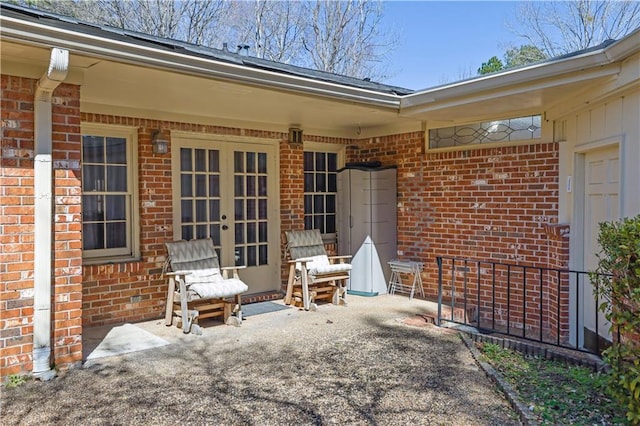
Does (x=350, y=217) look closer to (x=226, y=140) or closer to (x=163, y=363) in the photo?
(x=226, y=140)

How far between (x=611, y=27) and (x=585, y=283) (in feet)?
45.5

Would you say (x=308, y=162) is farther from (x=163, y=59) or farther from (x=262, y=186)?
(x=163, y=59)

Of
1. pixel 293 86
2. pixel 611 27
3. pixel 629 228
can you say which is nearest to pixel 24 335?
pixel 293 86

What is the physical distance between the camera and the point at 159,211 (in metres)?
5.82

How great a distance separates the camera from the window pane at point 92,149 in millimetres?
5438

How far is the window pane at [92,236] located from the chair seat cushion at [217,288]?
4.31 ft

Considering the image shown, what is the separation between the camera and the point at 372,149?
7711mm

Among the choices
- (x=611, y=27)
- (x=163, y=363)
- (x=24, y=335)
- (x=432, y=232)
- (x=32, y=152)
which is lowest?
(x=163, y=363)

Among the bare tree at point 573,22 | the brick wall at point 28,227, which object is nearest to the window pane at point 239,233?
the brick wall at point 28,227

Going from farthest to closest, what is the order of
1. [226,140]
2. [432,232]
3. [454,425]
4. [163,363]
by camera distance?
[432,232], [226,140], [163,363], [454,425]

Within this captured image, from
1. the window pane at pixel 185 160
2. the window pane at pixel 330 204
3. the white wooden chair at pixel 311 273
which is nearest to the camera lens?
the window pane at pixel 185 160

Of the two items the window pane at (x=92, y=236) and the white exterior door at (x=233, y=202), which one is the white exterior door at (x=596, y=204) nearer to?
the white exterior door at (x=233, y=202)

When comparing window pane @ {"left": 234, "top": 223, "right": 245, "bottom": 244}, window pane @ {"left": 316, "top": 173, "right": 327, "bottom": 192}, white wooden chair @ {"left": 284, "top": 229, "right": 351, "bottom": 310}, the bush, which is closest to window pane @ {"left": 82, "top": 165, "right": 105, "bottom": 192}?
window pane @ {"left": 234, "top": 223, "right": 245, "bottom": 244}

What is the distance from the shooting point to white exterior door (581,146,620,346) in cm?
441
